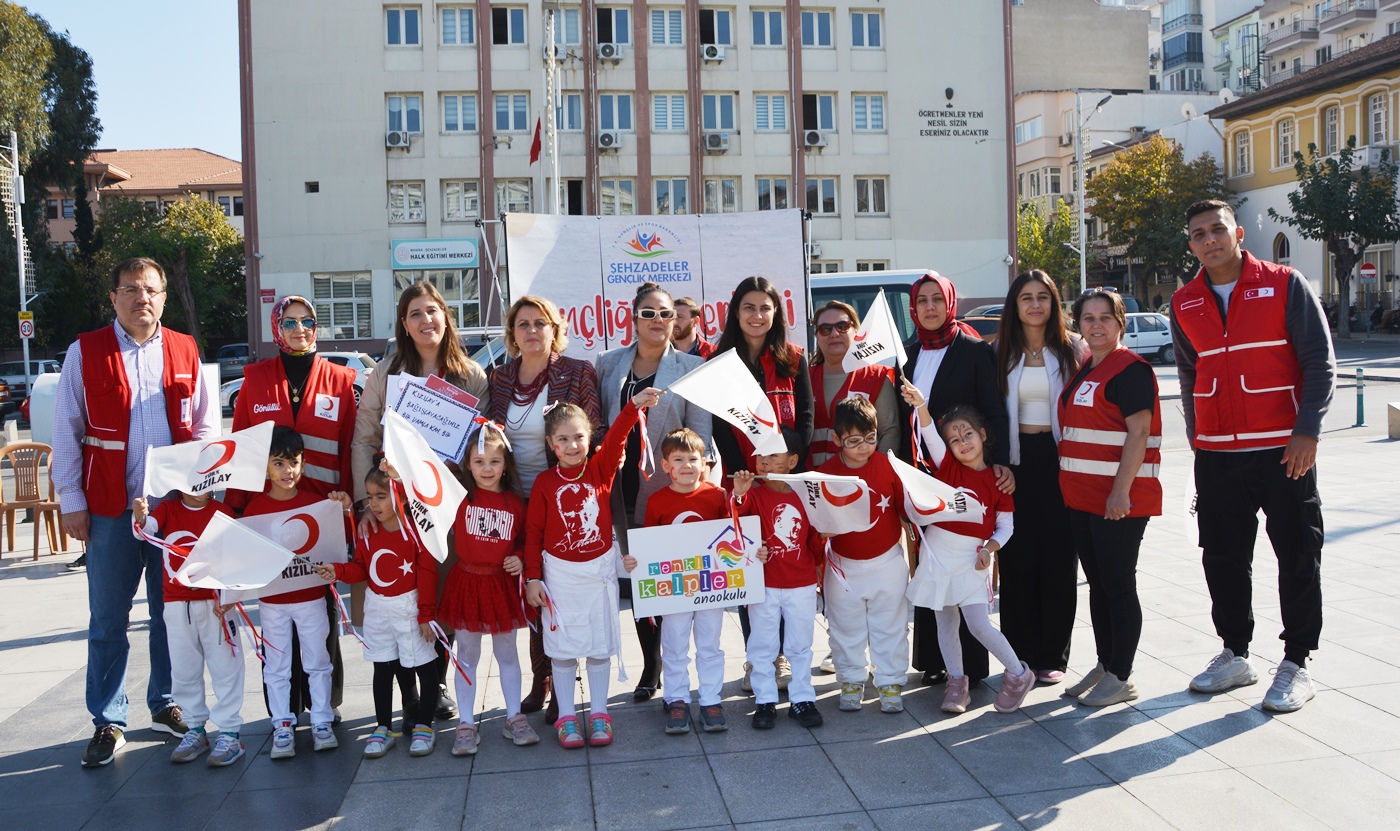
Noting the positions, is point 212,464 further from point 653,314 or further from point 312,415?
point 653,314

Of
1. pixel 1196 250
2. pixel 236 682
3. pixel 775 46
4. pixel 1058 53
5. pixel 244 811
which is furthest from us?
pixel 1058 53

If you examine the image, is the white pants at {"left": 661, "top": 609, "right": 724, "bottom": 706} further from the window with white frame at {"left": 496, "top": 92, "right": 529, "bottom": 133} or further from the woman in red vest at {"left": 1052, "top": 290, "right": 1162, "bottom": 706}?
the window with white frame at {"left": 496, "top": 92, "right": 529, "bottom": 133}

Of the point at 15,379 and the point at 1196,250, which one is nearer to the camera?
the point at 1196,250

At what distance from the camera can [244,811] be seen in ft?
14.4

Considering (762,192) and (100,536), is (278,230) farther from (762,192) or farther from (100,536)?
(100,536)

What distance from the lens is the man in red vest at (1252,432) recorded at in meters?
5.00

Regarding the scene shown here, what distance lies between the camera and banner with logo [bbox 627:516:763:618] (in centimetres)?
518

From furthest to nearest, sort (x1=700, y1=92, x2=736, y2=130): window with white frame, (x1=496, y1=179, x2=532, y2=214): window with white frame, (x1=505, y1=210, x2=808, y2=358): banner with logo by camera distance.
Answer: (x1=700, y1=92, x2=736, y2=130): window with white frame < (x1=496, y1=179, x2=532, y2=214): window with white frame < (x1=505, y1=210, x2=808, y2=358): banner with logo

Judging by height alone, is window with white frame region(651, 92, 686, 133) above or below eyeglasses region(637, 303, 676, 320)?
above

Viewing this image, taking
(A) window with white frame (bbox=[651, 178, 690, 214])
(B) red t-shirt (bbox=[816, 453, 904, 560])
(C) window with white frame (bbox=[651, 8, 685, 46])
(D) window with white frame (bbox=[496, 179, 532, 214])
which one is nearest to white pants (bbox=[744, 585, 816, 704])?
(B) red t-shirt (bbox=[816, 453, 904, 560])

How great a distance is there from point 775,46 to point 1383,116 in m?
23.6

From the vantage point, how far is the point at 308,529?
17.0 feet

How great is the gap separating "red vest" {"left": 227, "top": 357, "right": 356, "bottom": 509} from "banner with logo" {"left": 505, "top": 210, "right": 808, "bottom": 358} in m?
4.80

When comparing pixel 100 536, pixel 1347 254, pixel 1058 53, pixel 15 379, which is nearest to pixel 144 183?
pixel 15 379
